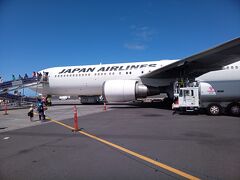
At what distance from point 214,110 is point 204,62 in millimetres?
3892

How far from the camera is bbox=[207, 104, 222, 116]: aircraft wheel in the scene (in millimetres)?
10688

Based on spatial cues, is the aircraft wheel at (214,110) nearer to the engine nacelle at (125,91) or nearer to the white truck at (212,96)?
the white truck at (212,96)

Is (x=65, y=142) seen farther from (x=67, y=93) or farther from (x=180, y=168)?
(x=67, y=93)

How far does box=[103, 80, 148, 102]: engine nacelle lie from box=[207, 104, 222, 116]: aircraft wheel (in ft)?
17.8

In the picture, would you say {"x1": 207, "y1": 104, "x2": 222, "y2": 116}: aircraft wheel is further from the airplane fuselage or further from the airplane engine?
the airplane fuselage

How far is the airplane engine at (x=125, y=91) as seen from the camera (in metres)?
15.1

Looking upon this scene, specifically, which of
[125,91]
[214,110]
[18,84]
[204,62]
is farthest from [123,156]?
[18,84]

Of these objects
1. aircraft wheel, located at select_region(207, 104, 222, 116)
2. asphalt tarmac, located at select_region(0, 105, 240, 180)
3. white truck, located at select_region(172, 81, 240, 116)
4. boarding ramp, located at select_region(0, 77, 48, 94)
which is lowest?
asphalt tarmac, located at select_region(0, 105, 240, 180)

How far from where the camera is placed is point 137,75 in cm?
1762

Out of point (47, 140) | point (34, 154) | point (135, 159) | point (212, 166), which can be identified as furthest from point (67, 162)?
point (212, 166)

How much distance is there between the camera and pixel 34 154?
4715 millimetres

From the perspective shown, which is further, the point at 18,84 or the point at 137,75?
the point at 18,84

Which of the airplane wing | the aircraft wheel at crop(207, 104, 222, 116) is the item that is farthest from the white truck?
the airplane wing

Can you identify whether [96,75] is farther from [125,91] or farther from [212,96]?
[212,96]
